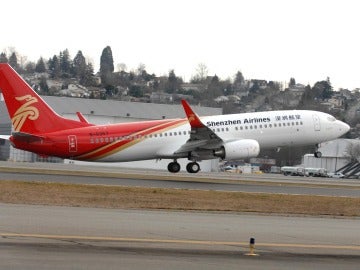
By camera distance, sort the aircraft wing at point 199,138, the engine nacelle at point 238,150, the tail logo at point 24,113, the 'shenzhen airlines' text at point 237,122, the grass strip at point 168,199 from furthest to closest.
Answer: the 'shenzhen airlines' text at point 237,122 → the engine nacelle at point 238,150 → the aircraft wing at point 199,138 → the tail logo at point 24,113 → the grass strip at point 168,199

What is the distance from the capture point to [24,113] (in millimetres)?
49062

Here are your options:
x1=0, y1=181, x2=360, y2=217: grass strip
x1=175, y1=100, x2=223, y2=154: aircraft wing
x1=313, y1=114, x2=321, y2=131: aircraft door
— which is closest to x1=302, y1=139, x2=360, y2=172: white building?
x1=313, y1=114, x2=321, y2=131: aircraft door

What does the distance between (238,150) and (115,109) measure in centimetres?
5420

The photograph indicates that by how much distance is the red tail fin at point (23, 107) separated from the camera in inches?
1918

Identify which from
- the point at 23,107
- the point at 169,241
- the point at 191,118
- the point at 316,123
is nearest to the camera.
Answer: the point at 169,241

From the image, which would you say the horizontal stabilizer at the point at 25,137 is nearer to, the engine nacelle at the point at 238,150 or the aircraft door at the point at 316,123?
the engine nacelle at the point at 238,150

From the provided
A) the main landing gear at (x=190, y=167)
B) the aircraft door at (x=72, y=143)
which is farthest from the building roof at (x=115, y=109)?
Answer: the aircraft door at (x=72, y=143)

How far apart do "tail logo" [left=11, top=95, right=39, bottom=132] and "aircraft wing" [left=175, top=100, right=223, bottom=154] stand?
854 cm

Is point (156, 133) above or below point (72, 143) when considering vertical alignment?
above

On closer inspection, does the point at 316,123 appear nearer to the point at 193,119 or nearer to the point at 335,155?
the point at 193,119

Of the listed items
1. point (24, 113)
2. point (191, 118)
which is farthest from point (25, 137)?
point (191, 118)

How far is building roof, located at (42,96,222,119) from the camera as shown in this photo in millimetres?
102312

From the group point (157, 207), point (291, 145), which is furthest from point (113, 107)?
point (157, 207)

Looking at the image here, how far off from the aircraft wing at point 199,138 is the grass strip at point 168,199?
13752mm
